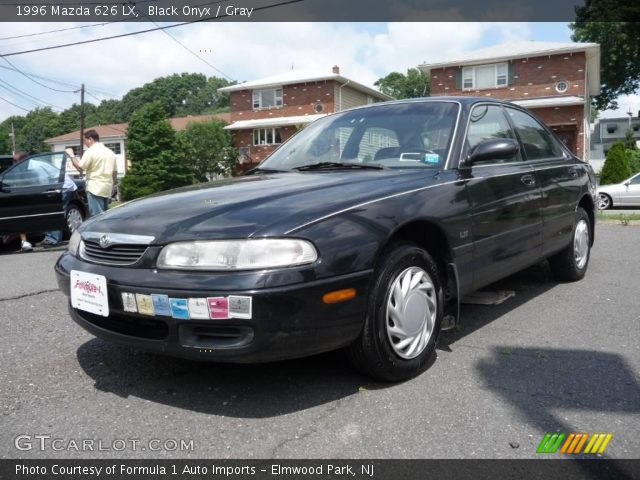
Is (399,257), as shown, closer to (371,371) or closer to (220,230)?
(371,371)

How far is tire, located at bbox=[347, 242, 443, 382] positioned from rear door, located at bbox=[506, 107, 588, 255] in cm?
157

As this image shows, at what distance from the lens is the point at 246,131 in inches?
1407

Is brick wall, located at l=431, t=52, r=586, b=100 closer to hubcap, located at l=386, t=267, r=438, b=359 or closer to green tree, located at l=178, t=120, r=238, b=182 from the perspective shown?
green tree, located at l=178, t=120, r=238, b=182

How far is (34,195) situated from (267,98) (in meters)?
28.3

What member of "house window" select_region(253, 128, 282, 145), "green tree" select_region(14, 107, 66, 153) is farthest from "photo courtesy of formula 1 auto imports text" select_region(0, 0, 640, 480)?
"green tree" select_region(14, 107, 66, 153)

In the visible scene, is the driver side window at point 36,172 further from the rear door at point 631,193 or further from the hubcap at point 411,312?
the rear door at point 631,193

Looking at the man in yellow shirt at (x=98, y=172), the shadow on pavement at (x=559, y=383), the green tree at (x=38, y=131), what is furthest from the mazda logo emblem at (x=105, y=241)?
the green tree at (x=38, y=131)

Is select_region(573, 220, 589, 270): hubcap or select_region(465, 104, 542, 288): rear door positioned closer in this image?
select_region(465, 104, 542, 288): rear door

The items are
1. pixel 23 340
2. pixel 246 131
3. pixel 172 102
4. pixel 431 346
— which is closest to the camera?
pixel 431 346

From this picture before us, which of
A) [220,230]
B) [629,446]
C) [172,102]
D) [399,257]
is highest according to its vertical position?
[172,102]

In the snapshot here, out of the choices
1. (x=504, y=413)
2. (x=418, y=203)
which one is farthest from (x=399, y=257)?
(x=504, y=413)

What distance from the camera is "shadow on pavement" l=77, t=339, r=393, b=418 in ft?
8.88

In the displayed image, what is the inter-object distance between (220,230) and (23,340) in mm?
2082

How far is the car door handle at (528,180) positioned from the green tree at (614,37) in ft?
108
